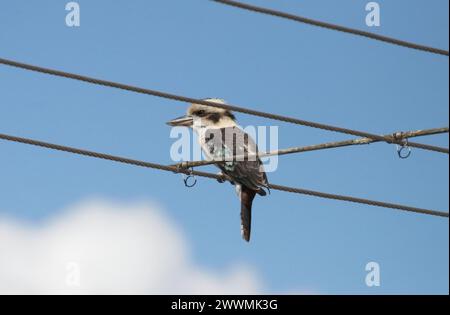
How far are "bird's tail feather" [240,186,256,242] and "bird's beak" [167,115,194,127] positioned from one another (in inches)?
81.5

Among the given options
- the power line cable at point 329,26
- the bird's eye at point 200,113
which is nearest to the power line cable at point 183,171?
the power line cable at point 329,26

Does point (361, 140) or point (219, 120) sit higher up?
point (219, 120)

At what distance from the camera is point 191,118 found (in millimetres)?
14609

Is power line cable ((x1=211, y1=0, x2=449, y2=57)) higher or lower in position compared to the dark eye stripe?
lower

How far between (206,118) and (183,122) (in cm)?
41

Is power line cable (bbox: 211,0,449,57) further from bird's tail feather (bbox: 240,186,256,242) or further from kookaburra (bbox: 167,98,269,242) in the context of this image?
bird's tail feather (bbox: 240,186,256,242)

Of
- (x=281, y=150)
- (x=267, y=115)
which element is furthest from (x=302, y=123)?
(x=281, y=150)

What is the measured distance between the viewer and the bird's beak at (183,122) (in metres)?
14.6

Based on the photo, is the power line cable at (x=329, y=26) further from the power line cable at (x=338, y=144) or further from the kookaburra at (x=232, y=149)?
the kookaburra at (x=232, y=149)

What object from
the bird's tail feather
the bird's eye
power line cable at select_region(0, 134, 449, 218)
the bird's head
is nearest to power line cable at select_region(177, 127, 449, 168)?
power line cable at select_region(0, 134, 449, 218)

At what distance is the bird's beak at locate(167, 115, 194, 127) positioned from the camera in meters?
14.6

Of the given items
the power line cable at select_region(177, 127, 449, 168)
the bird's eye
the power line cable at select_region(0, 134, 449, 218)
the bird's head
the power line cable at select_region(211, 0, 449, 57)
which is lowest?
the power line cable at select_region(0, 134, 449, 218)
